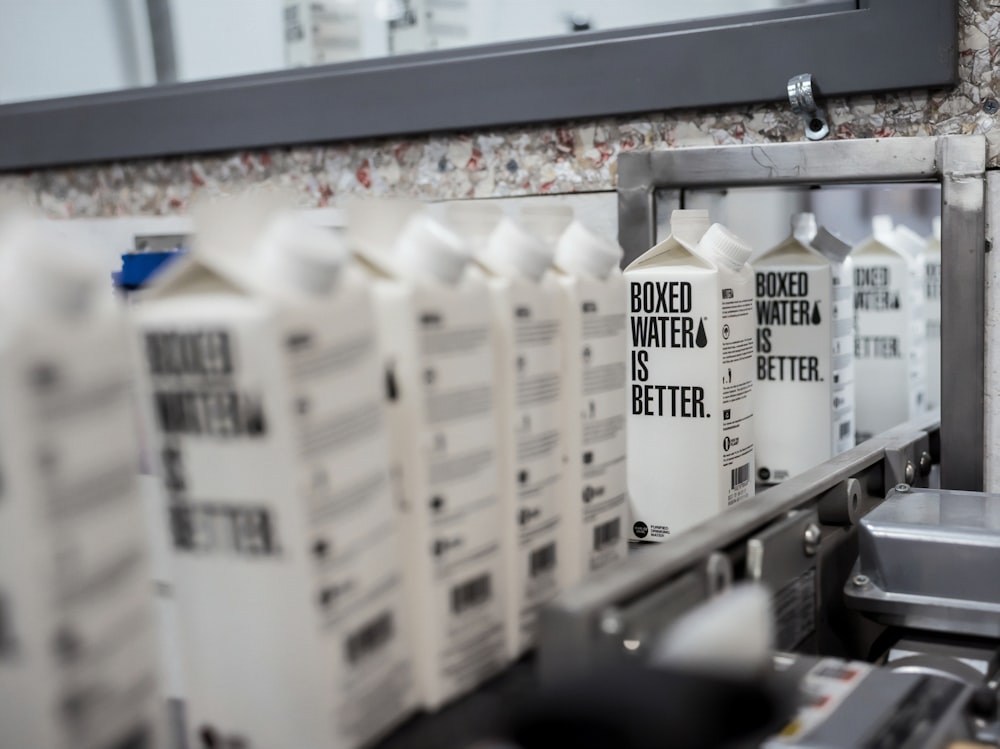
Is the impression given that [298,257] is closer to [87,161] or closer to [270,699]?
[270,699]

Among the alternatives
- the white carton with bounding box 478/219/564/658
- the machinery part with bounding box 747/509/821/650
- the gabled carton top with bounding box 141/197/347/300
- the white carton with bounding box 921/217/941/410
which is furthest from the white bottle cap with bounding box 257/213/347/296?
the white carton with bounding box 921/217/941/410

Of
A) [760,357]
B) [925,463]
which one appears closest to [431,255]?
[760,357]

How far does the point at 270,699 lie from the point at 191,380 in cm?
18

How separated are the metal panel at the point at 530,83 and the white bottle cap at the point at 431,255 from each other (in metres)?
0.76

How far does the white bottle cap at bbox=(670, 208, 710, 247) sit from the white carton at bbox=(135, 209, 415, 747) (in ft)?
1.66

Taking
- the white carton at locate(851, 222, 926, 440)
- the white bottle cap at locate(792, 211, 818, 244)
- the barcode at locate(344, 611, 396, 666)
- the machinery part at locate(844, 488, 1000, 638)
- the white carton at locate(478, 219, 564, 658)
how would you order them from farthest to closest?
1. the white carton at locate(851, 222, 926, 440)
2. the white bottle cap at locate(792, 211, 818, 244)
3. the machinery part at locate(844, 488, 1000, 638)
4. the white carton at locate(478, 219, 564, 658)
5. the barcode at locate(344, 611, 396, 666)

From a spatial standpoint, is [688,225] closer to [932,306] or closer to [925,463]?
[925,463]

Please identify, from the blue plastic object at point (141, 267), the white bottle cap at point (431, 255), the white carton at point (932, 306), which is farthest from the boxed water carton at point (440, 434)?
the white carton at point (932, 306)

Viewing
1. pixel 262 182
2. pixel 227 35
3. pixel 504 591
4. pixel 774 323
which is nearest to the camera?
pixel 504 591

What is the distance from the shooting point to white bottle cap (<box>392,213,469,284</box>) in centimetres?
65

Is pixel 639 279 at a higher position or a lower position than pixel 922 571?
higher

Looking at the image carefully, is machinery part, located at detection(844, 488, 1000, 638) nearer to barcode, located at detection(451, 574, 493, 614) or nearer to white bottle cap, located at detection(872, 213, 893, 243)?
barcode, located at detection(451, 574, 493, 614)

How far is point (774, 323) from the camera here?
1277mm

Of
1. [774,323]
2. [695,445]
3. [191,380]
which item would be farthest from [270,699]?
[774,323]
